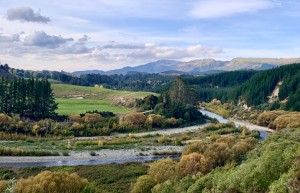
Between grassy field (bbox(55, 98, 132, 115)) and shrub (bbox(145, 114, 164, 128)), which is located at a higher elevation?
grassy field (bbox(55, 98, 132, 115))

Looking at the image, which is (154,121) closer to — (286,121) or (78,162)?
(286,121)

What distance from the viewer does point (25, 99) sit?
363ft

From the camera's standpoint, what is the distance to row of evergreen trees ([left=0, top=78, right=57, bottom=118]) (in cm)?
10825

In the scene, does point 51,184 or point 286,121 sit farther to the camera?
point 286,121

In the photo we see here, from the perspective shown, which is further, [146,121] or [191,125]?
[191,125]

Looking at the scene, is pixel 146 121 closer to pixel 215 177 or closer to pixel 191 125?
pixel 191 125

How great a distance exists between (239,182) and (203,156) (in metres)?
21.9

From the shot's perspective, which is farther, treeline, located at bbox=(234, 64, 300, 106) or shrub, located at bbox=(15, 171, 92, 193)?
treeline, located at bbox=(234, 64, 300, 106)

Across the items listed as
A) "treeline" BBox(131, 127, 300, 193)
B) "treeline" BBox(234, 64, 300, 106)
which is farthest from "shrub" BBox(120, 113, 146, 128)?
"treeline" BBox(234, 64, 300, 106)

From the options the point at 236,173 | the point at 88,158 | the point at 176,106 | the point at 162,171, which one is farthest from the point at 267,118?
the point at 236,173

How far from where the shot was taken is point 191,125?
4692 inches

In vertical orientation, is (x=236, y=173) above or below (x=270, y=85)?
below

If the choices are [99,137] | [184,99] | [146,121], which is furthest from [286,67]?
[99,137]

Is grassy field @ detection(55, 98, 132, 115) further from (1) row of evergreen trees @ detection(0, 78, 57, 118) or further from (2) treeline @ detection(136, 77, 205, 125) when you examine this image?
(2) treeline @ detection(136, 77, 205, 125)
